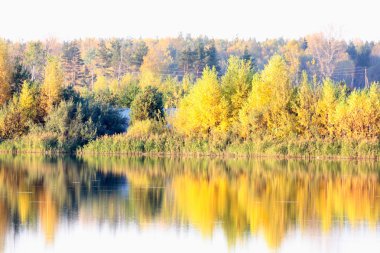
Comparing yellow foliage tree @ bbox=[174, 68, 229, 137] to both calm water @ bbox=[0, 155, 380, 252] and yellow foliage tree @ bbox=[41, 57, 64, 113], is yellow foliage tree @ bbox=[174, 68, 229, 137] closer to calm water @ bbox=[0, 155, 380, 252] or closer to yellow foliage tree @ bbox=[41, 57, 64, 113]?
yellow foliage tree @ bbox=[41, 57, 64, 113]

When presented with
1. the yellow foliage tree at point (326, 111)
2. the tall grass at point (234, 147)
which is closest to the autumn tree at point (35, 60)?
the tall grass at point (234, 147)

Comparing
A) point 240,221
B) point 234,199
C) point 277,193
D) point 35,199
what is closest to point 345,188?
point 277,193

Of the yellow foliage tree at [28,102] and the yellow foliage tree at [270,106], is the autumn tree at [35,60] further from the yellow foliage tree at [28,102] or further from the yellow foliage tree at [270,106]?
the yellow foliage tree at [270,106]

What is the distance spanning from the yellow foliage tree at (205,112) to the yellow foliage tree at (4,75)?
442 inches

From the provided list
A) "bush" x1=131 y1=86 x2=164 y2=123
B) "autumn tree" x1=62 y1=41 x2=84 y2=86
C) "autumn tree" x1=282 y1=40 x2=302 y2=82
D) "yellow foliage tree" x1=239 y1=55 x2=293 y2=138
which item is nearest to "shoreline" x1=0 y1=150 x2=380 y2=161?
"yellow foliage tree" x1=239 y1=55 x2=293 y2=138

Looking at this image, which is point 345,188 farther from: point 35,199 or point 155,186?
point 35,199

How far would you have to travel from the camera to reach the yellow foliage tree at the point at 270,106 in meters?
44.3

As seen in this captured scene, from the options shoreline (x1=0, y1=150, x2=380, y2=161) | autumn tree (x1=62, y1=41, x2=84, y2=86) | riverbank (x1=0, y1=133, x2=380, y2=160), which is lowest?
shoreline (x1=0, y1=150, x2=380, y2=161)

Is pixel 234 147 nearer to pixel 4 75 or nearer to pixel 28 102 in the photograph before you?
pixel 28 102

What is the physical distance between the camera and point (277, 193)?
2650 centimetres

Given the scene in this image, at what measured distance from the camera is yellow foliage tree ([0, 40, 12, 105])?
50.0 m

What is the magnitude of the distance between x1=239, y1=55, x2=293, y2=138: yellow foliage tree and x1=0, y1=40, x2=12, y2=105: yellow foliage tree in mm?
15265

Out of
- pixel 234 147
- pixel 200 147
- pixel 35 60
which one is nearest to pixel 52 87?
pixel 200 147

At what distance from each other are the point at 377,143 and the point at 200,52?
53.4 meters
